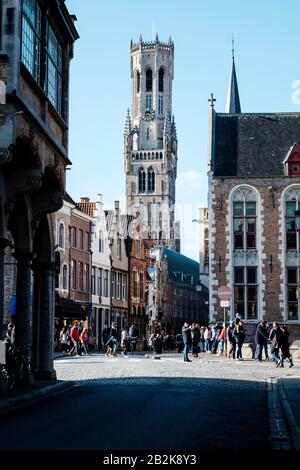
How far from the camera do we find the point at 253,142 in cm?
5028

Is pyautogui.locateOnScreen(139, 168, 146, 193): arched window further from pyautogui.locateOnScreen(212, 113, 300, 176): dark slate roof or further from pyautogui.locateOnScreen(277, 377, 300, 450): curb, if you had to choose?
pyautogui.locateOnScreen(277, 377, 300, 450): curb

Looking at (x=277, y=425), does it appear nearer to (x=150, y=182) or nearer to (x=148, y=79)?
(x=150, y=182)

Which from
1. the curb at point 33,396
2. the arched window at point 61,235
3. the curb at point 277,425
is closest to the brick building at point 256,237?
the arched window at point 61,235

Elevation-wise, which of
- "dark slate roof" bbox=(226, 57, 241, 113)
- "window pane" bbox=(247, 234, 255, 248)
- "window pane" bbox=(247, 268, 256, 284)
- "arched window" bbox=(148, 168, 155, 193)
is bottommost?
"window pane" bbox=(247, 268, 256, 284)

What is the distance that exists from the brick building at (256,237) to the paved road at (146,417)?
83.7 ft

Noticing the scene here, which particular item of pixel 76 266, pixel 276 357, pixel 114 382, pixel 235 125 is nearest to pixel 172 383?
pixel 114 382

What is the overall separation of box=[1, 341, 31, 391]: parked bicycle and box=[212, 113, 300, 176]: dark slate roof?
31533 millimetres

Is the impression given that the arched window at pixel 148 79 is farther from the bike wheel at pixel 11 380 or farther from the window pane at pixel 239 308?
the bike wheel at pixel 11 380

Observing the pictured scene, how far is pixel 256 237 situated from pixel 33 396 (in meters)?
32.7

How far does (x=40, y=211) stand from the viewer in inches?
762

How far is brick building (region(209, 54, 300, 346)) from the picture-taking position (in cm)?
4728

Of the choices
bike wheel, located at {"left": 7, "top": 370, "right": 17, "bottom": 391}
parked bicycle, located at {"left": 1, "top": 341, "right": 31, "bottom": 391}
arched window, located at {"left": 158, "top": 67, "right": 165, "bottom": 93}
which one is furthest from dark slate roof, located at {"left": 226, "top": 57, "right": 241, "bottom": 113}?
arched window, located at {"left": 158, "top": 67, "right": 165, "bottom": 93}

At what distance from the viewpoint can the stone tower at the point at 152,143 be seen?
15088cm

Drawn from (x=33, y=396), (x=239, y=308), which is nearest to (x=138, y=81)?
(x=239, y=308)
